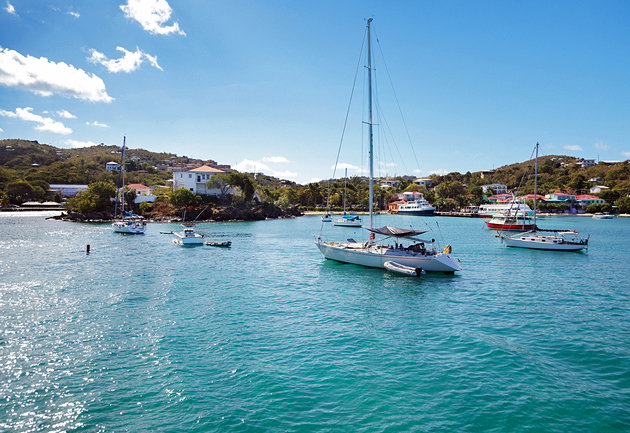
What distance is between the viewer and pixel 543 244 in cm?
4650

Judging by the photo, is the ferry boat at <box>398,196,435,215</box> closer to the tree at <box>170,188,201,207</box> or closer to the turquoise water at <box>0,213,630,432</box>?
the tree at <box>170,188,201,207</box>

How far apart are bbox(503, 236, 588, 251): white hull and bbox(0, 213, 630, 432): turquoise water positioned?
52.8 feet

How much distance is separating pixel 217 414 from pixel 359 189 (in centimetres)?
16069

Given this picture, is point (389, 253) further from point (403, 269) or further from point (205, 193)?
point (205, 193)

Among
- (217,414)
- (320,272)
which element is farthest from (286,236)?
(217,414)

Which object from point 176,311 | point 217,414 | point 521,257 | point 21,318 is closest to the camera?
point 217,414

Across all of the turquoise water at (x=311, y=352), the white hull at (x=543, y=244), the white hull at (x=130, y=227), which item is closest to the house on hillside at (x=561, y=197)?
the white hull at (x=543, y=244)

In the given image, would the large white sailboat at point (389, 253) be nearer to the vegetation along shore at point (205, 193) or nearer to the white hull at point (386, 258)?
the white hull at point (386, 258)

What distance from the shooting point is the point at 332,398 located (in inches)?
452

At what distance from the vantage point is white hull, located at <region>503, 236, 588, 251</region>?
45.1 meters

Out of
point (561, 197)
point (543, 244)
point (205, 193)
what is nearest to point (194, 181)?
point (205, 193)

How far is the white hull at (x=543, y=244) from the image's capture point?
148 ft

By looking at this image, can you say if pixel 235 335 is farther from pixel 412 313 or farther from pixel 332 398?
pixel 412 313

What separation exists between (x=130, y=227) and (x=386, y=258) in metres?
48.4
